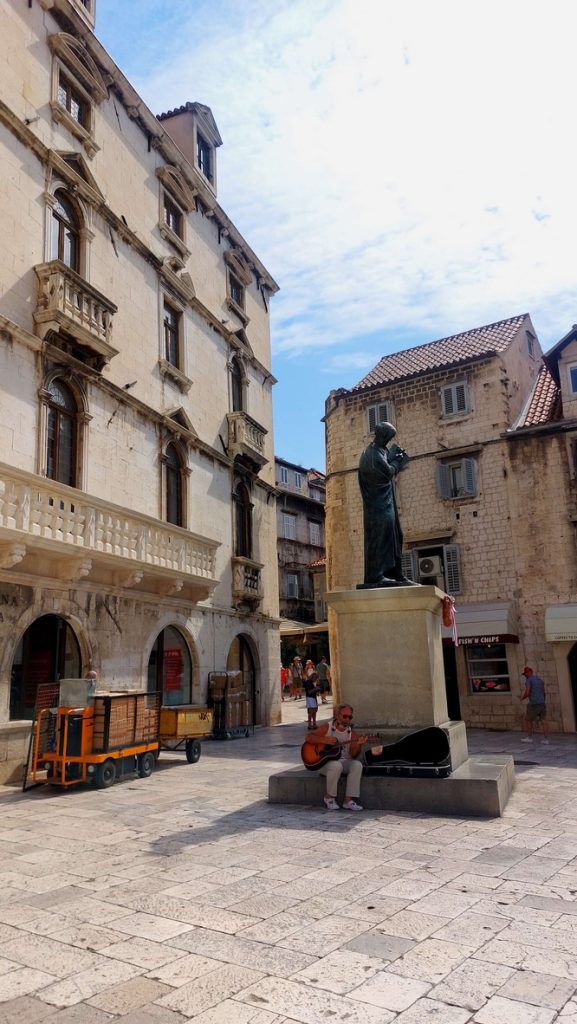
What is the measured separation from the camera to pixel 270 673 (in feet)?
75.5

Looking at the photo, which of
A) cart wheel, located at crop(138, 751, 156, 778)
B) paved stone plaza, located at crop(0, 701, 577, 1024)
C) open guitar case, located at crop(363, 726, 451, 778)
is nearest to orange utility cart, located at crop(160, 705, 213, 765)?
cart wheel, located at crop(138, 751, 156, 778)

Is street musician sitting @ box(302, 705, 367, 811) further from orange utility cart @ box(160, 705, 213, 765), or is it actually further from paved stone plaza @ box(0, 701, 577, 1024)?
orange utility cart @ box(160, 705, 213, 765)

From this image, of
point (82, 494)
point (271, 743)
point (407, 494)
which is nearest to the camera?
point (82, 494)

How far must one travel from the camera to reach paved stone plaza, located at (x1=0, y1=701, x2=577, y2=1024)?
3.64 metres

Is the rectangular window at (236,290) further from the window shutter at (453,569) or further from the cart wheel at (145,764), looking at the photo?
the cart wheel at (145,764)

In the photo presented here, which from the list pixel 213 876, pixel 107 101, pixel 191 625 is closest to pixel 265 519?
pixel 191 625

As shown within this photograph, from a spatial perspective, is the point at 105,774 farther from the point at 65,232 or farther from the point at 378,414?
the point at 378,414

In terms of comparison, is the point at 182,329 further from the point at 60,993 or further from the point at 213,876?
the point at 60,993

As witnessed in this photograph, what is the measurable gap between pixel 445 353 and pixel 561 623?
11.1m

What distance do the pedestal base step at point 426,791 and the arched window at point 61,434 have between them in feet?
26.0

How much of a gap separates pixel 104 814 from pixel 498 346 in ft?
68.8

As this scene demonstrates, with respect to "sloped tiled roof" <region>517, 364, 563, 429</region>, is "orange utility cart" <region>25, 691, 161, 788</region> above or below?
below

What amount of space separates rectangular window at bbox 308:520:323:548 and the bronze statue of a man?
39121mm

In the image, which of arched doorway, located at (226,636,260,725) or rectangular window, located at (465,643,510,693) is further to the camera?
rectangular window, located at (465,643,510,693)
